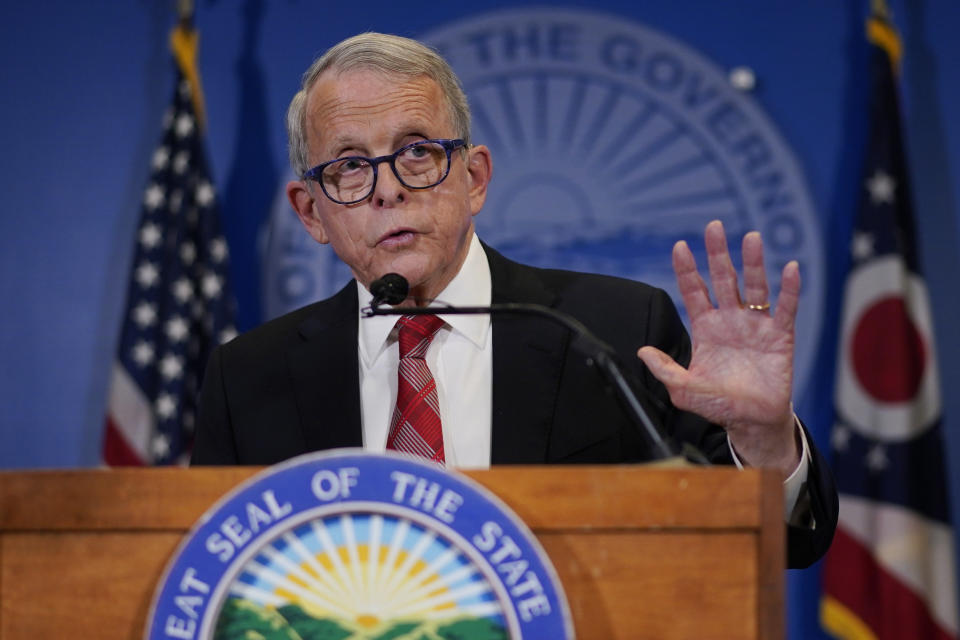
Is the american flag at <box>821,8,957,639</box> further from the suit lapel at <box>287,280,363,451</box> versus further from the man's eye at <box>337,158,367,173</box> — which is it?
the man's eye at <box>337,158,367,173</box>

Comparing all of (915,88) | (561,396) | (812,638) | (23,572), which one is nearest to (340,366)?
(561,396)

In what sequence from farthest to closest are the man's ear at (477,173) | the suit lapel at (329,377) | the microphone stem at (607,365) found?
the man's ear at (477,173), the suit lapel at (329,377), the microphone stem at (607,365)

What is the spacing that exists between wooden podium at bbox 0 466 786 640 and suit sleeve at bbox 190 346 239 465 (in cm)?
77

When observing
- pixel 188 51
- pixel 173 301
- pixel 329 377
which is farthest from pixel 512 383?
pixel 188 51

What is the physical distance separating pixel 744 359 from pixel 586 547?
0.45m

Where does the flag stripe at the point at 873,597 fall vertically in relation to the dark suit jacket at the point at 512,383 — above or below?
below

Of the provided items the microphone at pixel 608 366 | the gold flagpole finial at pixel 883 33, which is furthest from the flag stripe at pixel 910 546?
the microphone at pixel 608 366

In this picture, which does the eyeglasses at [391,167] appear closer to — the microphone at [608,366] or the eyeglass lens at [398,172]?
the eyeglass lens at [398,172]

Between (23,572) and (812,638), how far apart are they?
9.92 ft

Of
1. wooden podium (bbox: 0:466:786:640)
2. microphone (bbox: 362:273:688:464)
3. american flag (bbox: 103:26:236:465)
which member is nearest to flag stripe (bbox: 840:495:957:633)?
american flag (bbox: 103:26:236:465)

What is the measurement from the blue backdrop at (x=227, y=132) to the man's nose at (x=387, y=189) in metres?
2.22

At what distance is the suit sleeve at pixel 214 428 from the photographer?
190 centimetres

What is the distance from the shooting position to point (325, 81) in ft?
6.23

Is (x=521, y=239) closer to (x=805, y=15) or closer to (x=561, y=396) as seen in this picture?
(x=805, y=15)
